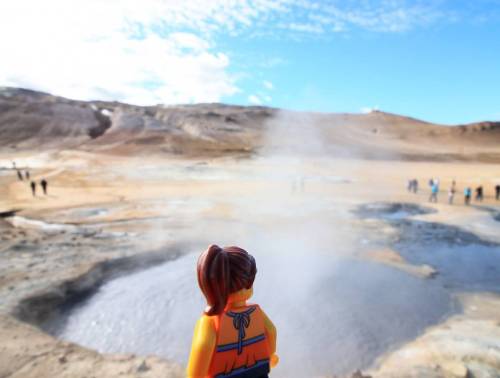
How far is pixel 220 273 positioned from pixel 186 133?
5873 cm

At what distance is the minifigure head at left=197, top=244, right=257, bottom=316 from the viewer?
6.18 ft

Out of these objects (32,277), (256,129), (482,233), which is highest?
(256,129)

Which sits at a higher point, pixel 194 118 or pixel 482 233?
pixel 194 118

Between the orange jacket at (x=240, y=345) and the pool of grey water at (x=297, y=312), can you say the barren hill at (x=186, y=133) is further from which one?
the orange jacket at (x=240, y=345)

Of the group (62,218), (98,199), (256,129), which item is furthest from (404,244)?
(256,129)

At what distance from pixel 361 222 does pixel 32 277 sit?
8.53 m

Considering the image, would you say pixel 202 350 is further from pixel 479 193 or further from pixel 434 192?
pixel 479 193

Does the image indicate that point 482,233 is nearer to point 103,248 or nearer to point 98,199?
point 103,248

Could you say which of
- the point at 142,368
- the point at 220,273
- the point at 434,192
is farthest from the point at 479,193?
the point at 220,273

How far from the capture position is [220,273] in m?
1.89

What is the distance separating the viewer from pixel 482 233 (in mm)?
10695

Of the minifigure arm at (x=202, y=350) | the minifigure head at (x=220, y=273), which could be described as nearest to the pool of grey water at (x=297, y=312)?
the minifigure arm at (x=202, y=350)

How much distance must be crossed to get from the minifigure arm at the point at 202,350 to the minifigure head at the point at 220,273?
Answer: 9 cm

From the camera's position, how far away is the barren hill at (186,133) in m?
49.0
